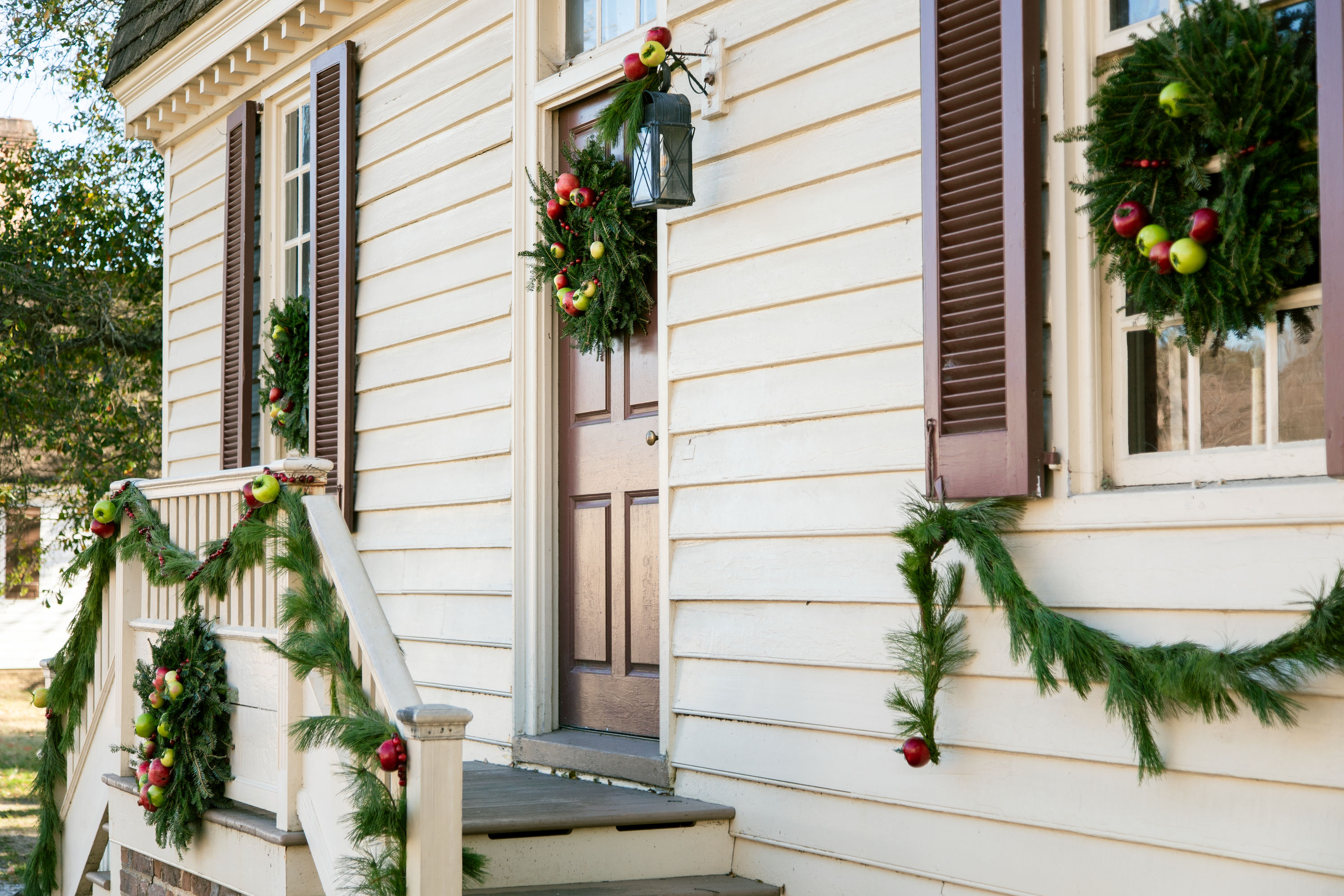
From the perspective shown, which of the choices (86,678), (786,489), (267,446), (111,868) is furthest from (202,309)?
(786,489)

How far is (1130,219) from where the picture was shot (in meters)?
2.75

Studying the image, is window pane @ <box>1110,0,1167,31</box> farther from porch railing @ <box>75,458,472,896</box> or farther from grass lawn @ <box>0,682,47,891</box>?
grass lawn @ <box>0,682,47,891</box>

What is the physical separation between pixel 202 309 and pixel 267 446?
1240 millimetres

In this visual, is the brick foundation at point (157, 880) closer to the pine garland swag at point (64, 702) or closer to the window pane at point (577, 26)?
the pine garland swag at point (64, 702)

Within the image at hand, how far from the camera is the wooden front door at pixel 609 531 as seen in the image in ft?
14.6

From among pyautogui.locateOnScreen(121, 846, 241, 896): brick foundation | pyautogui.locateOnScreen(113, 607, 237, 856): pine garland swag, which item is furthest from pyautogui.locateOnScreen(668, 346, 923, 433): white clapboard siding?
pyautogui.locateOnScreen(121, 846, 241, 896): brick foundation

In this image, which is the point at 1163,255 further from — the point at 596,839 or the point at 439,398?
the point at 439,398

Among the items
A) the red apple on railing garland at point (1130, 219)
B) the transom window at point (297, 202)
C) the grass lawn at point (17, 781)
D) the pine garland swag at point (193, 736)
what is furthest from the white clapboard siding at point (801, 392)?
the grass lawn at point (17, 781)

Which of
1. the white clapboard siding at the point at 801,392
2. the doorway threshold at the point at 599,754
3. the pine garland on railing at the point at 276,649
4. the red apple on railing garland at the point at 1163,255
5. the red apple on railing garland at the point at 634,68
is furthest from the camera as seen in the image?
the doorway threshold at the point at 599,754

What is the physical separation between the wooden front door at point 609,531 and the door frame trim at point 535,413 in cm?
4

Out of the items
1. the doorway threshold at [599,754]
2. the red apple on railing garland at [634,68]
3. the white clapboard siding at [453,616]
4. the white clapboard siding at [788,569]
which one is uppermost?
the red apple on railing garland at [634,68]

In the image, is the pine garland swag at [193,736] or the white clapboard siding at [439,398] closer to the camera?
the pine garland swag at [193,736]

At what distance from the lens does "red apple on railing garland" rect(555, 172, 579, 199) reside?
4.46 metres

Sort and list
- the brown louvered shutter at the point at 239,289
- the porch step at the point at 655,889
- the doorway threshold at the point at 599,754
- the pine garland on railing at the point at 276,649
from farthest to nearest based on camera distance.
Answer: the brown louvered shutter at the point at 239,289
the doorway threshold at the point at 599,754
the porch step at the point at 655,889
the pine garland on railing at the point at 276,649
